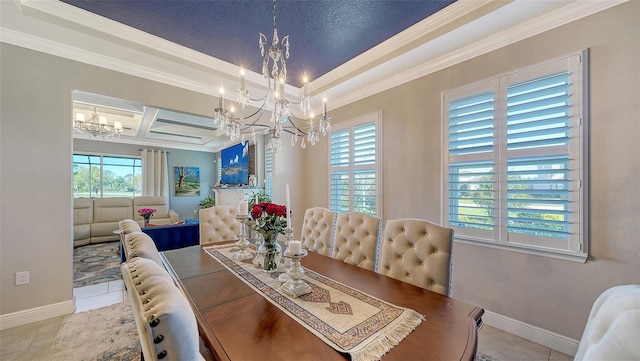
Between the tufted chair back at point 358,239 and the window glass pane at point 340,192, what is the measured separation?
4.58 ft

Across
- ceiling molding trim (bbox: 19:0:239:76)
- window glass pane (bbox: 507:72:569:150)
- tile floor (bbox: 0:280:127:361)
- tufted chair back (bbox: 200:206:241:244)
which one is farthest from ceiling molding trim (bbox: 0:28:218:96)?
window glass pane (bbox: 507:72:569:150)

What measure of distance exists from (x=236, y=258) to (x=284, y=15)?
2.04 meters

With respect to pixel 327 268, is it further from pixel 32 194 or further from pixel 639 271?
pixel 32 194

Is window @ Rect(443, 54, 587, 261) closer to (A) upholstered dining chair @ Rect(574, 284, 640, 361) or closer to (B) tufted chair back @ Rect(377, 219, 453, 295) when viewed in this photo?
(B) tufted chair back @ Rect(377, 219, 453, 295)

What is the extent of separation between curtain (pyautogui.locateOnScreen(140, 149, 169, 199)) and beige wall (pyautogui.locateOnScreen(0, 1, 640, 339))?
4.89 metres

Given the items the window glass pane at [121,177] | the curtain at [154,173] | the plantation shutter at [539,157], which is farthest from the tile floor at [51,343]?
the window glass pane at [121,177]

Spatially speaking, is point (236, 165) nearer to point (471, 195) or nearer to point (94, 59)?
point (94, 59)

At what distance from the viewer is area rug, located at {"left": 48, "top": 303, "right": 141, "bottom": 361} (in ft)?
5.78

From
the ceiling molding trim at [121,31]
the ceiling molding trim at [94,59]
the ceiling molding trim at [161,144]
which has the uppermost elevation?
the ceiling molding trim at [121,31]

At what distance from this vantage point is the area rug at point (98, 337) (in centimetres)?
176

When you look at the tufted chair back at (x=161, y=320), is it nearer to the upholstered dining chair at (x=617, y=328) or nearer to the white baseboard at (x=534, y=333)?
the upholstered dining chair at (x=617, y=328)

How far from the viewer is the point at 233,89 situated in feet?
10.6

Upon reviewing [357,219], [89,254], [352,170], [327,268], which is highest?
[352,170]

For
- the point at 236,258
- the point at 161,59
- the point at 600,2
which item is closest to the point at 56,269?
the point at 236,258
